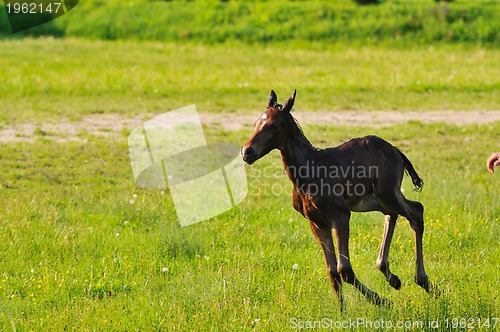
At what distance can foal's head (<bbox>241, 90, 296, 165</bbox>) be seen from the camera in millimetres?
6152

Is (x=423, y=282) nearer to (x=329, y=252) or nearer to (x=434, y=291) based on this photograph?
(x=434, y=291)

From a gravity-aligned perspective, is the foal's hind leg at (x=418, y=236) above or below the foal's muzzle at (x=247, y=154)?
below

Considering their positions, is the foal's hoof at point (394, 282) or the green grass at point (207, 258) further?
the foal's hoof at point (394, 282)

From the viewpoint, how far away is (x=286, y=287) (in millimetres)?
7367

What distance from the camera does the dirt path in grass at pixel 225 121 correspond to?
50.4 feet

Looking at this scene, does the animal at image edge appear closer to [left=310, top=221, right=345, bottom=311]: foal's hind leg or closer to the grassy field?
[left=310, top=221, right=345, bottom=311]: foal's hind leg

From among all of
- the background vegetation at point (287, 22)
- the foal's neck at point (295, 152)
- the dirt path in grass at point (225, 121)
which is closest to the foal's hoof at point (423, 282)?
the foal's neck at point (295, 152)

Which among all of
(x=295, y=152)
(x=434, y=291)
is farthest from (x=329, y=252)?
(x=434, y=291)

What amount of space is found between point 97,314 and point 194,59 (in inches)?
722

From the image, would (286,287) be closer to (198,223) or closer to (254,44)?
(198,223)

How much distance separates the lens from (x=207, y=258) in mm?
8102

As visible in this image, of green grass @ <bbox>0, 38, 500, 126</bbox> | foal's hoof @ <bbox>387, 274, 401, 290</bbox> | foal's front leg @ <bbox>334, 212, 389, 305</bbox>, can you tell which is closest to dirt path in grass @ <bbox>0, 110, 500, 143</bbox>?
green grass @ <bbox>0, 38, 500, 126</bbox>

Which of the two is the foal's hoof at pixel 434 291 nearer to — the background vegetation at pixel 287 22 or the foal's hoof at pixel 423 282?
the foal's hoof at pixel 423 282

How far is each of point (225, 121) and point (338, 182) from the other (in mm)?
10487
